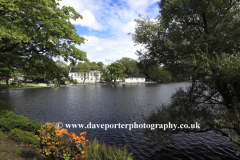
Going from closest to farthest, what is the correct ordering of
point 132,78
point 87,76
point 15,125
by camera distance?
1. point 15,125
2. point 87,76
3. point 132,78

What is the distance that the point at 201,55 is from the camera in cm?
828

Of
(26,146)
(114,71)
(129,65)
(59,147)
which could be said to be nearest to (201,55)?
(59,147)

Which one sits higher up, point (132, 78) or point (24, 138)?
point (132, 78)

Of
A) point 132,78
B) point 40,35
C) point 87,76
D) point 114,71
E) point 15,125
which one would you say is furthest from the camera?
point 132,78

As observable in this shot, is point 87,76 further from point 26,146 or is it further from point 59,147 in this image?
point 59,147

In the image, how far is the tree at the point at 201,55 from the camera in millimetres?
7996

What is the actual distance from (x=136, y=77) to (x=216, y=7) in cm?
12414

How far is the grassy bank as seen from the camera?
22.7 ft

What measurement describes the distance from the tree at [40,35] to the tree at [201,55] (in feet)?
19.1

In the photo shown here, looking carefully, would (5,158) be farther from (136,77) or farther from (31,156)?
(136,77)

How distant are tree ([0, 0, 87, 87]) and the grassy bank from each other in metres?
5.17

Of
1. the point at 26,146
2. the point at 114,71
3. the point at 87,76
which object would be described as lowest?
the point at 26,146

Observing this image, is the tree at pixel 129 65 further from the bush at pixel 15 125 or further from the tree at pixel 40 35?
the bush at pixel 15 125

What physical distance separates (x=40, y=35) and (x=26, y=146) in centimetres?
766
